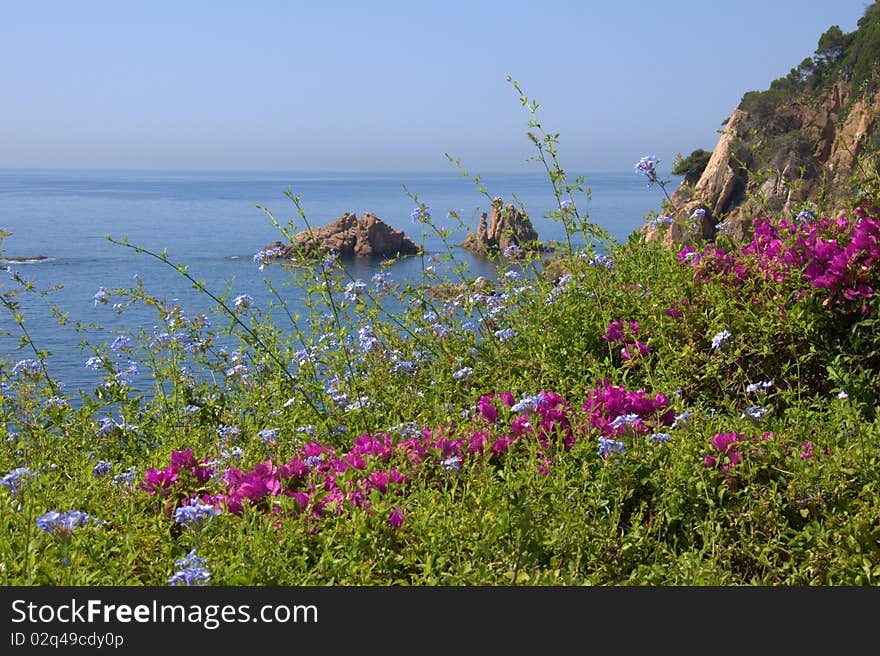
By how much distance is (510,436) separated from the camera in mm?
3475

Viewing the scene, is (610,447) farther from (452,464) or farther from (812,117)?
(812,117)

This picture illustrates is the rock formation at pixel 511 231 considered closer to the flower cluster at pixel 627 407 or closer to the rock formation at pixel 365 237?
the flower cluster at pixel 627 407

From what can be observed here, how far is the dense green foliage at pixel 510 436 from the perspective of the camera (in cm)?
265

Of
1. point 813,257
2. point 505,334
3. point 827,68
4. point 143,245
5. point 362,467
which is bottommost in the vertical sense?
point 143,245

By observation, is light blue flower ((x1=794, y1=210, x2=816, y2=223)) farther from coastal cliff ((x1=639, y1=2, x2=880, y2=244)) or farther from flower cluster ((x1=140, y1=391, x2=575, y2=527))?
coastal cliff ((x1=639, y1=2, x2=880, y2=244))

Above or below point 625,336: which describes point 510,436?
below

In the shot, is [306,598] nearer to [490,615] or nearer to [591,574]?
[490,615]

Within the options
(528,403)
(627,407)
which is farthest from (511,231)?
(528,403)

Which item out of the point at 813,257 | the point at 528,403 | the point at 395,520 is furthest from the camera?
the point at 813,257

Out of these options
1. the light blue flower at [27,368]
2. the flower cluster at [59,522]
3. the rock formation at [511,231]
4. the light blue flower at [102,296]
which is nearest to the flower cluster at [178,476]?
the flower cluster at [59,522]

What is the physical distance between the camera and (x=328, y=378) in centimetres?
505

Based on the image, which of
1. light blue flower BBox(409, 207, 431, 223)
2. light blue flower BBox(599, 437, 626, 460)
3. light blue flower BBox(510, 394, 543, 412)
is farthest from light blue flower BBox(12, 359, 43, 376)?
light blue flower BBox(599, 437, 626, 460)

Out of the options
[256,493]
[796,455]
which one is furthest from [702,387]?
[256,493]

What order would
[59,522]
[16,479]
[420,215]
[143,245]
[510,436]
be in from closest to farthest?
[59,522] < [16,479] < [510,436] < [420,215] < [143,245]
